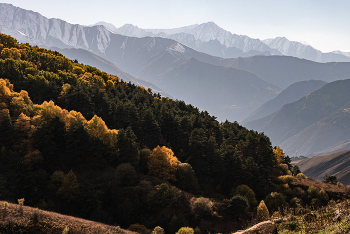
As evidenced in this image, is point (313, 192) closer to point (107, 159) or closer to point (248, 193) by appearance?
point (248, 193)

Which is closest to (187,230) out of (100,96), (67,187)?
(67,187)

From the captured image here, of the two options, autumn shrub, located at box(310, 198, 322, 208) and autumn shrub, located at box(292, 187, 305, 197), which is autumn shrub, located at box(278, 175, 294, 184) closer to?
autumn shrub, located at box(292, 187, 305, 197)

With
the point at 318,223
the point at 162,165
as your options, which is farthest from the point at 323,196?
the point at 318,223

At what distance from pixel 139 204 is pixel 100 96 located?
52.6 meters

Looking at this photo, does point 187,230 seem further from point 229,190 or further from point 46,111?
point 46,111

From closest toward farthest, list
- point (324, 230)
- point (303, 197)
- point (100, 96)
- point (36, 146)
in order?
point (324, 230) < point (36, 146) < point (303, 197) < point (100, 96)

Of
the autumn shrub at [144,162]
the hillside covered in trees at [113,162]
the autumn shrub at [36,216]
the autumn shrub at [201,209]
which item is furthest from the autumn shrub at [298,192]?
the autumn shrub at [36,216]

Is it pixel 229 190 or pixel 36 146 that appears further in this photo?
pixel 229 190

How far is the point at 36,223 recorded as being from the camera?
29.6 meters

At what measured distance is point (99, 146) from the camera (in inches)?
2514

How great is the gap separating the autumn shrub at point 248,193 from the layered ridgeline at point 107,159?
606 cm

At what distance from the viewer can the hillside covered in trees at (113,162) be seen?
50.1 metres

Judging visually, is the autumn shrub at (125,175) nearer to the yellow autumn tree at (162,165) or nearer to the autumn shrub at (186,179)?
the yellow autumn tree at (162,165)

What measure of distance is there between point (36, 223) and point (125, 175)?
2894 cm
